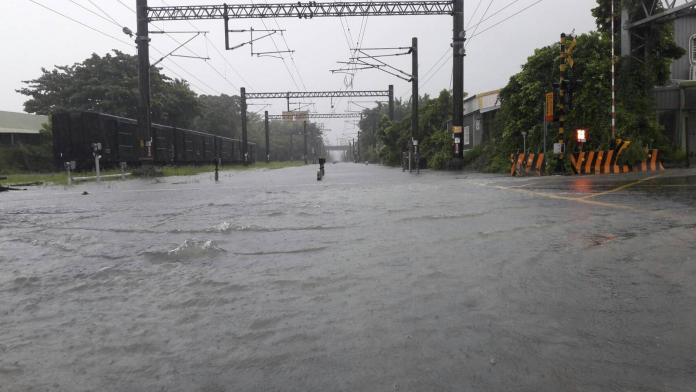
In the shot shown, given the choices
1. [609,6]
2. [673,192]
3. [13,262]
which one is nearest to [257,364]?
[13,262]

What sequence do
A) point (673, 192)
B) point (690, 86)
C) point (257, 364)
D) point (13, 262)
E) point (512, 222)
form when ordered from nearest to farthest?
point (257, 364)
point (13, 262)
point (512, 222)
point (673, 192)
point (690, 86)

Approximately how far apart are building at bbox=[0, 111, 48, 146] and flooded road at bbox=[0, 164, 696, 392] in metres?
38.1

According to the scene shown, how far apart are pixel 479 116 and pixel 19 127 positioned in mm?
34266

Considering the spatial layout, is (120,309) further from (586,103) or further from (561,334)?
(586,103)

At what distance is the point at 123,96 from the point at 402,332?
4721cm

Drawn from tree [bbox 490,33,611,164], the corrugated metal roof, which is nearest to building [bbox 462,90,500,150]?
tree [bbox 490,33,611,164]

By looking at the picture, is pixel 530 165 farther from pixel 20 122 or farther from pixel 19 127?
pixel 20 122

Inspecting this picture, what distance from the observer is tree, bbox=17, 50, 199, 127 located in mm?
45094

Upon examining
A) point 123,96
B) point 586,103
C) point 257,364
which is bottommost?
point 257,364

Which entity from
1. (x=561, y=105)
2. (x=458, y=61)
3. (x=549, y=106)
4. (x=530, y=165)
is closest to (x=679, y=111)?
(x=530, y=165)

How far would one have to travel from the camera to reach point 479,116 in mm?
34000

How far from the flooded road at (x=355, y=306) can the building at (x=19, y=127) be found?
125 ft

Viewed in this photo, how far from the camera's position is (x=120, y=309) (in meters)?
3.50

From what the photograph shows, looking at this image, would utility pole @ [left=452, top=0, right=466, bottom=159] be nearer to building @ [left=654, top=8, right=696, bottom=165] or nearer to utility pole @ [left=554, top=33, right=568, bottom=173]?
utility pole @ [left=554, top=33, right=568, bottom=173]
